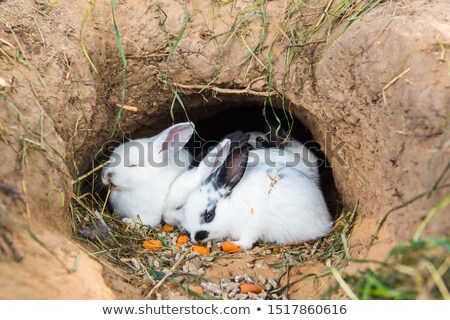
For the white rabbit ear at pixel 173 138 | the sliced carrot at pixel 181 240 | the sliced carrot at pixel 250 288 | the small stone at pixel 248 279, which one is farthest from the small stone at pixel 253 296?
the white rabbit ear at pixel 173 138

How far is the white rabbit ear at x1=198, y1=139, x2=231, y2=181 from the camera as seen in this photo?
4.83 metres

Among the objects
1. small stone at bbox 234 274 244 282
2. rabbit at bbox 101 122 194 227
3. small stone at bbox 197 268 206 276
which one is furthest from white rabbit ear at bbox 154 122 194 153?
small stone at bbox 234 274 244 282

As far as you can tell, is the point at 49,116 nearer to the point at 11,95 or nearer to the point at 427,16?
the point at 11,95

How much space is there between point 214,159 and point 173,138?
461 millimetres

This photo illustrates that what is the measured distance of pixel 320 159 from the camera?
17.9 ft

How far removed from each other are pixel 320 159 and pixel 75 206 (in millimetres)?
2519

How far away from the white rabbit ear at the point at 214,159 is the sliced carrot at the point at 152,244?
2.47ft

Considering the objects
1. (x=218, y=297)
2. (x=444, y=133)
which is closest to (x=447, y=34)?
(x=444, y=133)

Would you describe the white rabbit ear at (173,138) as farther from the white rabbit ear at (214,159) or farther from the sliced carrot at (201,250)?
the sliced carrot at (201,250)

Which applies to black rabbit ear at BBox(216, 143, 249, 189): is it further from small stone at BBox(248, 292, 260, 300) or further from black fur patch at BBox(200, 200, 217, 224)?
small stone at BBox(248, 292, 260, 300)

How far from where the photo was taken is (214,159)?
4.89m

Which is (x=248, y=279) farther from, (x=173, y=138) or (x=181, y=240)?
(x=173, y=138)

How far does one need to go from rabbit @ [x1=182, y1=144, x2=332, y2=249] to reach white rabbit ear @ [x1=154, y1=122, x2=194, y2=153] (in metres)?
0.50

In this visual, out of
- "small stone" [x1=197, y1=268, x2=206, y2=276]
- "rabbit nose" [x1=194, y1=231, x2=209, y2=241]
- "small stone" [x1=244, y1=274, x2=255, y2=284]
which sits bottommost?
"small stone" [x1=244, y1=274, x2=255, y2=284]
